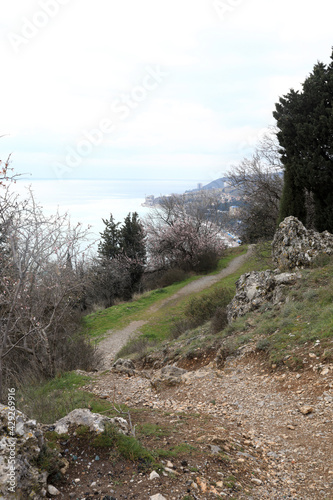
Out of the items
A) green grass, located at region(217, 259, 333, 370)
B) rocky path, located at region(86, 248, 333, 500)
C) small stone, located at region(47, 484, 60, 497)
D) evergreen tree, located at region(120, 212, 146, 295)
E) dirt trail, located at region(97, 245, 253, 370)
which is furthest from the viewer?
evergreen tree, located at region(120, 212, 146, 295)

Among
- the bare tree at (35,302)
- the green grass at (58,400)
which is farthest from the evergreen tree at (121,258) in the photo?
the green grass at (58,400)

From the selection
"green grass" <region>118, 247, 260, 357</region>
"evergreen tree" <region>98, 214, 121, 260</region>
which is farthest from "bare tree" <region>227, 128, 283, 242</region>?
"evergreen tree" <region>98, 214, 121, 260</region>

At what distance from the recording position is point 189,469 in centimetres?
286

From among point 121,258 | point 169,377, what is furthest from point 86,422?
point 121,258

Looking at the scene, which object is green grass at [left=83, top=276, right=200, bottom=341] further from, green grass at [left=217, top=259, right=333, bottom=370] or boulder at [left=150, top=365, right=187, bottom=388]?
green grass at [left=217, top=259, right=333, bottom=370]

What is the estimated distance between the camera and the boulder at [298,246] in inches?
356

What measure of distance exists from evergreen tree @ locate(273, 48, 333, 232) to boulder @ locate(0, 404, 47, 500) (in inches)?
415

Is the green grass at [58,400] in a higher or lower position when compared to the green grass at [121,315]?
higher

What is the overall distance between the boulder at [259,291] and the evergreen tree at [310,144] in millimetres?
3495

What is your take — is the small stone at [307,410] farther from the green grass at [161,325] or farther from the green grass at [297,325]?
the green grass at [161,325]

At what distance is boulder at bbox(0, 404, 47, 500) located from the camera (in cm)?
211

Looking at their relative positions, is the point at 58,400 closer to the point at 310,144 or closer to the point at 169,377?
the point at 169,377

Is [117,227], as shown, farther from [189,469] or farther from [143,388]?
[189,469]

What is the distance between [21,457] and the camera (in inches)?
88.9
